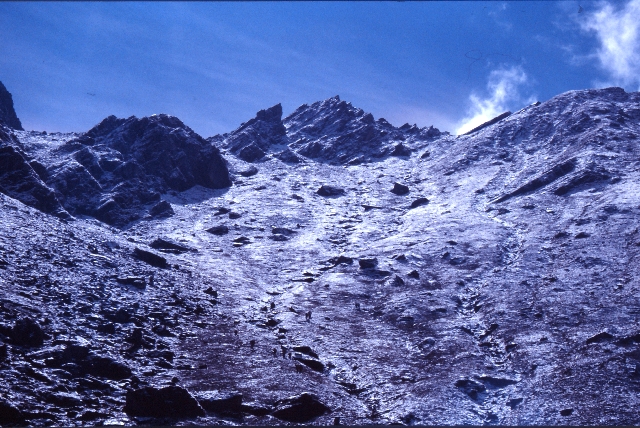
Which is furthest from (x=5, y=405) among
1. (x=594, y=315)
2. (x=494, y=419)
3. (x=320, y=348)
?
(x=594, y=315)

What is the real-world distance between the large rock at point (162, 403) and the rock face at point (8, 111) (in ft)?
339

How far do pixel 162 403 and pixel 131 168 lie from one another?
193ft

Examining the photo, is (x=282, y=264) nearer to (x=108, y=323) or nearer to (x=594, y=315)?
(x=108, y=323)

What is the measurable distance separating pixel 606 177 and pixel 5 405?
6095 cm

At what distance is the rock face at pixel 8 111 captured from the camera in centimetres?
10531

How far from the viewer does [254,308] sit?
34812mm

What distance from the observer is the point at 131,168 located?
2852 inches

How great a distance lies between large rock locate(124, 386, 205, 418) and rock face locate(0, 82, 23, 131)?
103 metres

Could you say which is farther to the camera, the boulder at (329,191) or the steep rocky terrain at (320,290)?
the boulder at (329,191)

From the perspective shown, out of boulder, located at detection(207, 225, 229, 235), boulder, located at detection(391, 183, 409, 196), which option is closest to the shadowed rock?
boulder, located at detection(391, 183, 409, 196)

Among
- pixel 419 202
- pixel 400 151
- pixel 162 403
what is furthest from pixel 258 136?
pixel 162 403

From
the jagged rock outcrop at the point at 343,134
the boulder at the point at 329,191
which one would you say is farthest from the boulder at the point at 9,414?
the jagged rock outcrop at the point at 343,134

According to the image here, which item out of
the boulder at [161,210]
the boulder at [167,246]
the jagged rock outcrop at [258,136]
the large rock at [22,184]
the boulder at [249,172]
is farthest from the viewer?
the jagged rock outcrop at [258,136]

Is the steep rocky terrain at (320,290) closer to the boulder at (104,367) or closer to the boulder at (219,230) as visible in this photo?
the boulder at (104,367)
